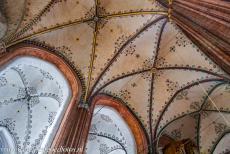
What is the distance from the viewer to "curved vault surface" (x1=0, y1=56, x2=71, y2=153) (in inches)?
464

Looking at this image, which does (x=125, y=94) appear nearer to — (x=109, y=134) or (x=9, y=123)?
(x=109, y=134)

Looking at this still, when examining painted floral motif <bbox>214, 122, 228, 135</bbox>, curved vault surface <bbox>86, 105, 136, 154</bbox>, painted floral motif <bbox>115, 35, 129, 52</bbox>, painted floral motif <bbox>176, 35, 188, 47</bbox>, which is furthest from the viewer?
painted floral motif <bbox>214, 122, 228, 135</bbox>

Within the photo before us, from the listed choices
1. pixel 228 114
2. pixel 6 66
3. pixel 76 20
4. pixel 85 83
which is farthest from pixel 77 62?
pixel 228 114

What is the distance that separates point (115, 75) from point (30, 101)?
404cm

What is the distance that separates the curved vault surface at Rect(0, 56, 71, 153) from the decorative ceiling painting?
4 cm

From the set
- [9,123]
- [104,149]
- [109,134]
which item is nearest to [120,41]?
[109,134]

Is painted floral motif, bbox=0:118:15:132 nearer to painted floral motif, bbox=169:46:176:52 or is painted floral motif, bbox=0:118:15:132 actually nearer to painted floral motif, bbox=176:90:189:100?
painted floral motif, bbox=176:90:189:100

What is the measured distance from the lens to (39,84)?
493 inches

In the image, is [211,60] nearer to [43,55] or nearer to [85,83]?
[85,83]

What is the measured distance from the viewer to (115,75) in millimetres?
11758

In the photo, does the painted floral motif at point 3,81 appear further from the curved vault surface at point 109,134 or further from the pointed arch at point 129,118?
the pointed arch at point 129,118

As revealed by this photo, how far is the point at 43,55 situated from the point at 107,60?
241cm

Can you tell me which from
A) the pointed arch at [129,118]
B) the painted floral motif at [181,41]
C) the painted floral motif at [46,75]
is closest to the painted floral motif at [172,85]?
the painted floral motif at [181,41]

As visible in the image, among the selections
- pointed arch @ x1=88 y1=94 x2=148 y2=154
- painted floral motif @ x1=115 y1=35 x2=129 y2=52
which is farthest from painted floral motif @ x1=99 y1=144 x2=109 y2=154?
painted floral motif @ x1=115 y1=35 x2=129 y2=52
